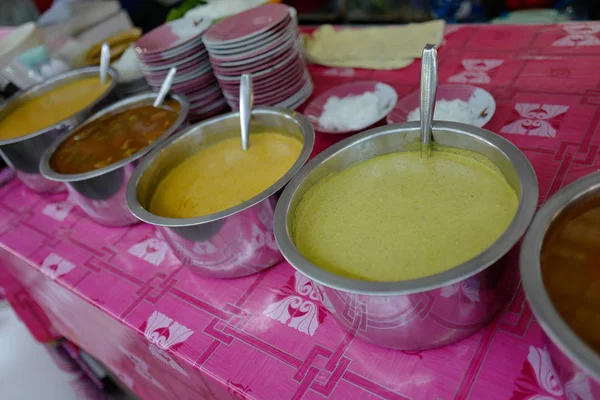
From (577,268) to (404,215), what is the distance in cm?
27

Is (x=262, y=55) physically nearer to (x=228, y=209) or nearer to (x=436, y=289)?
(x=228, y=209)

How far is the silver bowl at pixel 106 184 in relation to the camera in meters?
1.03

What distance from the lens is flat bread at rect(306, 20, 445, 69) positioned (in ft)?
4.75

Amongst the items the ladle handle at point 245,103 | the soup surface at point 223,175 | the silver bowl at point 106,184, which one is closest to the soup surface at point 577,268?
the soup surface at point 223,175

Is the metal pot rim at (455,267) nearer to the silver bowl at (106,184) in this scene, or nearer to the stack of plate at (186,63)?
the silver bowl at (106,184)

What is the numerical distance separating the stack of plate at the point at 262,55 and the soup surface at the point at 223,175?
0.73 ft

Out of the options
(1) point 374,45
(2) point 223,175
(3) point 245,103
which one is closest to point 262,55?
(3) point 245,103

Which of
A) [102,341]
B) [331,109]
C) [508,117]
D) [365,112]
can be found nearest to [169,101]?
[331,109]

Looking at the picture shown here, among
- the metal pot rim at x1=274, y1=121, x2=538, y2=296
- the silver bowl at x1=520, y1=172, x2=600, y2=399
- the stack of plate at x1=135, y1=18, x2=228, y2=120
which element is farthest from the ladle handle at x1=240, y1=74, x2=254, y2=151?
the silver bowl at x1=520, y1=172, x2=600, y2=399

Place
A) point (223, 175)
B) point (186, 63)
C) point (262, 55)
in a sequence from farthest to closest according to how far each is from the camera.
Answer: point (186, 63) < point (262, 55) < point (223, 175)

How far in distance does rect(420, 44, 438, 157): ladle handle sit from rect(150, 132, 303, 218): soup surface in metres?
0.30

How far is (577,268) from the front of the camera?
1.82 ft

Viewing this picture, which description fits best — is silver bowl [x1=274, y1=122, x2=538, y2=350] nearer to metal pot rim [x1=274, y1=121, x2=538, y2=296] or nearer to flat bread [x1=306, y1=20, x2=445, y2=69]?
metal pot rim [x1=274, y1=121, x2=538, y2=296]

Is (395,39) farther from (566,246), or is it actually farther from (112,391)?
(112,391)
